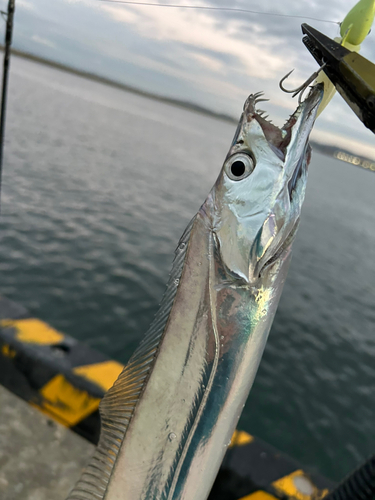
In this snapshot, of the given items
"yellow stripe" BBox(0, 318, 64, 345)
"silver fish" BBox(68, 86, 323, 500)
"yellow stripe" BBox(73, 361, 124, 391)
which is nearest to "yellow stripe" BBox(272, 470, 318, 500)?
"yellow stripe" BBox(73, 361, 124, 391)

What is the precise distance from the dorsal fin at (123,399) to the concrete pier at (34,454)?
1606 millimetres

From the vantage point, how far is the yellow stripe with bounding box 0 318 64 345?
369cm

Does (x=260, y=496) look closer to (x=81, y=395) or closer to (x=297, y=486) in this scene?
(x=297, y=486)

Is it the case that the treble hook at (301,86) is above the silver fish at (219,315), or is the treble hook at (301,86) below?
above

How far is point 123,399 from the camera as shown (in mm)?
1568

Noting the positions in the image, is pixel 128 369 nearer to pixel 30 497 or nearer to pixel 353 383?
pixel 30 497

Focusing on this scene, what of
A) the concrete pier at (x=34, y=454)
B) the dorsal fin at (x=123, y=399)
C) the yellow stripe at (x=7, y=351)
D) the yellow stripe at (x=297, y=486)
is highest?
the dorsal fin at (x=123, y=399)

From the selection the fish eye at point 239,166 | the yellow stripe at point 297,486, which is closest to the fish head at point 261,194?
the fish eye at point 239,166

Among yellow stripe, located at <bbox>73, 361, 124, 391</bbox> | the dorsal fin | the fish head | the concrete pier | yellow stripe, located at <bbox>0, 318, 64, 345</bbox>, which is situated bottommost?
the concrete pier

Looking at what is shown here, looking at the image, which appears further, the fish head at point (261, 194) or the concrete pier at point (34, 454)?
the concrete pier at point (34, 454)

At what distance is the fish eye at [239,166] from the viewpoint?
4.60ft

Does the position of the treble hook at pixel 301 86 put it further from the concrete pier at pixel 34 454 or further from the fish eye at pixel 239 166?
the concrete pier at pixel 34 454

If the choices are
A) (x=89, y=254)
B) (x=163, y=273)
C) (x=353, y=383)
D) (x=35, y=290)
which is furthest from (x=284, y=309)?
(x=35, y=290)

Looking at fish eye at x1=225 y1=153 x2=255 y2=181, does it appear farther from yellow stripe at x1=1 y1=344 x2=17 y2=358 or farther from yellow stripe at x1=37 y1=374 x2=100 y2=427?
yellow stripe at x1=1 y1=344 x2=17 y2=358
